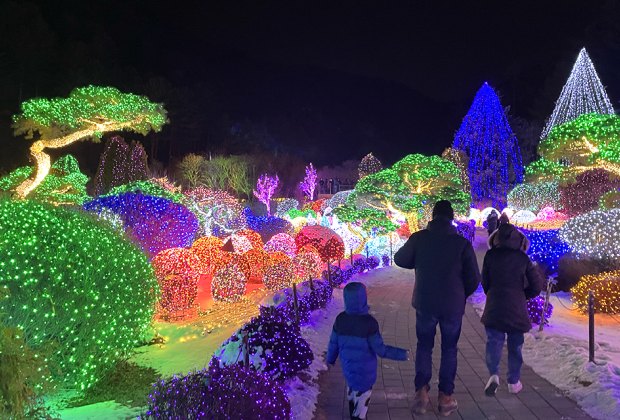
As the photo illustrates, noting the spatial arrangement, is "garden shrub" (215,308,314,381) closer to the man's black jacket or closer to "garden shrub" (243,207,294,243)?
the man's black jacket

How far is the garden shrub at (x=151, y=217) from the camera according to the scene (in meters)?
13.7

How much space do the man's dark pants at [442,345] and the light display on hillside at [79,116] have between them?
10.8 metres

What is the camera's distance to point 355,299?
4.07 metres

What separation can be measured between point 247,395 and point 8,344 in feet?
5.11

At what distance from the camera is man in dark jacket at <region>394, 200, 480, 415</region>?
14.6 ft

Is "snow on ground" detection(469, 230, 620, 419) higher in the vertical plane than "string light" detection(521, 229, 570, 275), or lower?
lower

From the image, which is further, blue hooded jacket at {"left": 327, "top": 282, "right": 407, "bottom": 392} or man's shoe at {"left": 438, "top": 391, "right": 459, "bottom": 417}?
man's shoe at {"left": 438, "top": 391, "right": 459, "bottom": 417}

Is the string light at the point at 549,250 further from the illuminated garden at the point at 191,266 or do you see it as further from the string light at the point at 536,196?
the string light at the point at 536,196

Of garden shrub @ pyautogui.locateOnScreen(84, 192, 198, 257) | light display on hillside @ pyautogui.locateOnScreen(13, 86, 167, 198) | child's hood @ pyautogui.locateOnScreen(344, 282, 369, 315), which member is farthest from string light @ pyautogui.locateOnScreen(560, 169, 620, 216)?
child's hood @ pyautogui.locateOnScreen(344, 282, 369, 315)

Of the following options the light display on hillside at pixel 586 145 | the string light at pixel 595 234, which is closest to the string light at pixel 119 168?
the light display on hillside at pixel 586 145

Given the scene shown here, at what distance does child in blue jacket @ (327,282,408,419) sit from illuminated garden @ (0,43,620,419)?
0.54 m

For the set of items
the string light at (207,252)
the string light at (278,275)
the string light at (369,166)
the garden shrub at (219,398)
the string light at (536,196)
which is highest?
the string light at (369,166)

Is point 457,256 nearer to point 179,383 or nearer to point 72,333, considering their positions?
point 179,383

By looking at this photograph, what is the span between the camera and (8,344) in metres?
3.49
